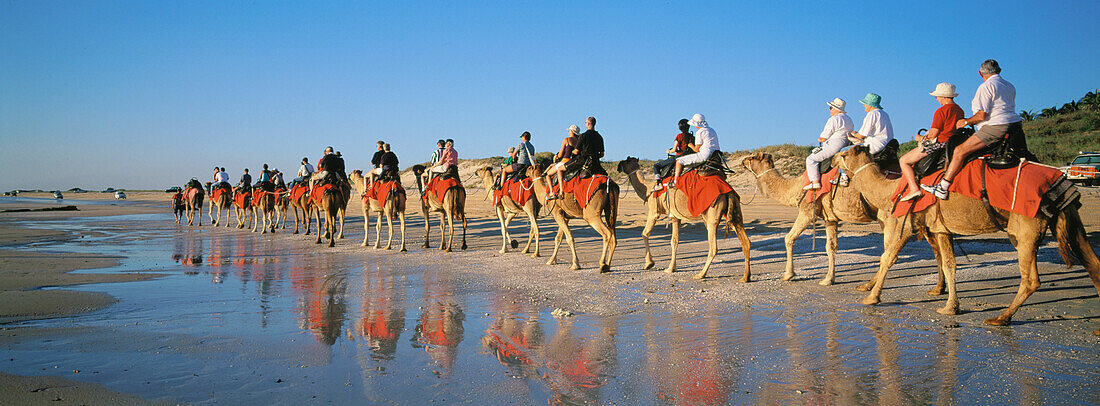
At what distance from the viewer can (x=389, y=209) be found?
17.2 m

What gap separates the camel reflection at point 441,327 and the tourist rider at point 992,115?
558cm

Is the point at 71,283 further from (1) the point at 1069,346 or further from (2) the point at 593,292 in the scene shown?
(1) the point at 1069,346

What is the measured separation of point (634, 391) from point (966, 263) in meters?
8.92

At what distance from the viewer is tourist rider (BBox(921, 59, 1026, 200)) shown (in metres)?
6.83

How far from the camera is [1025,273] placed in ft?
22.1

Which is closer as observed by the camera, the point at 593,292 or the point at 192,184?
the point at 593,292

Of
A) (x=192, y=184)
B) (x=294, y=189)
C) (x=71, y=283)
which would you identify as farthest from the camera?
(x=192, y=184)

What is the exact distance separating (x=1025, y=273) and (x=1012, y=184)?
903 millimetres

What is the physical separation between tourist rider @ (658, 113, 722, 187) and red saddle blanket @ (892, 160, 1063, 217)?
13.8 feet

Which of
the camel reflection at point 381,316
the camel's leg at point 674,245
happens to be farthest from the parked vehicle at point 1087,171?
the camel reflection at point 381,316

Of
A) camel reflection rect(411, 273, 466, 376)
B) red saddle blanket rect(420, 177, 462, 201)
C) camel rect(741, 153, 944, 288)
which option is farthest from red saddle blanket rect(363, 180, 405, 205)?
camel rect(741, 153, 944, 288)

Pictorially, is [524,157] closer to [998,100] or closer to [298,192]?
[998,100]

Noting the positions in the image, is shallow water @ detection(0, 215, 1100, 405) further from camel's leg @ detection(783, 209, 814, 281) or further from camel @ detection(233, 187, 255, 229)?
camel @ detection(233, 187, 255, 229)

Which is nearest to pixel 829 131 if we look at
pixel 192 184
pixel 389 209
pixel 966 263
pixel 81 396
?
pixel 966 263
